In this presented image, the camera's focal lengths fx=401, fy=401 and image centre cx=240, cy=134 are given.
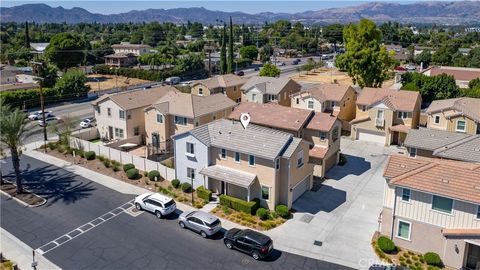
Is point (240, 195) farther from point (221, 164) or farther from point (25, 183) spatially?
point (25, 183)

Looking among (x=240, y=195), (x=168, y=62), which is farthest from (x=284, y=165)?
(x=168, y=62)

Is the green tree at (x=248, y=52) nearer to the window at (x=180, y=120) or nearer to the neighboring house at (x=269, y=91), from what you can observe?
the neighboring house at (x=269, y=91)

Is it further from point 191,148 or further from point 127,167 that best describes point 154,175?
point 191,148

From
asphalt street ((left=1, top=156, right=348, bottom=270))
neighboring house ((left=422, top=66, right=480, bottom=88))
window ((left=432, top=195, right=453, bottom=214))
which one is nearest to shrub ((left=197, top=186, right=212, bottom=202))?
asphalt street ((left=1, top=156, right=348, bottom=270))

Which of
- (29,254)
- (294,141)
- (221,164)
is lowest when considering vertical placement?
(29,254)

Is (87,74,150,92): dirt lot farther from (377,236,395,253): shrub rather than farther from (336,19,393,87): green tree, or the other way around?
(377,236,395,253): shrub

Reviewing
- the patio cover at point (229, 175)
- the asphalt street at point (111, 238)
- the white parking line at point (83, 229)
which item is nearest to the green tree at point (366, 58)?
the patio cover at point (229, 175)

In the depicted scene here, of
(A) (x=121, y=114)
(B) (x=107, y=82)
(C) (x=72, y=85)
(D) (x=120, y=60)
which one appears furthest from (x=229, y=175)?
(D) (x=120, y=60)
